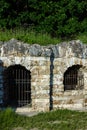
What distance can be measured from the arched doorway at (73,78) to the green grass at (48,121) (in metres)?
1.95

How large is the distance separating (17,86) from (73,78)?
2.36 m

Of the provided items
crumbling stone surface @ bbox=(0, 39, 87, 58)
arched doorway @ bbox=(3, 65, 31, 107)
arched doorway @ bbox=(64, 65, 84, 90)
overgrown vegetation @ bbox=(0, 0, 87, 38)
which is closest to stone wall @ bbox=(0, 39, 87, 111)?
crumbling stone surface @ bbox=(0, 39, 87, 58)

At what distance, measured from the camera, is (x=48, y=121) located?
12703mm

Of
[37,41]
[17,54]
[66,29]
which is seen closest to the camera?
[17,54]

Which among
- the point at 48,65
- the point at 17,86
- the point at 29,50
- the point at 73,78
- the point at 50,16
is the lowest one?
the point at 17,86

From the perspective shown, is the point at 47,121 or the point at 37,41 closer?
the point at 47,121

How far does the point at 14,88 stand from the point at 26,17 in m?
8.68

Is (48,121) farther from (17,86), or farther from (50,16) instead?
(50,16)

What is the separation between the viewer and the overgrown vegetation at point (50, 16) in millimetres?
23094

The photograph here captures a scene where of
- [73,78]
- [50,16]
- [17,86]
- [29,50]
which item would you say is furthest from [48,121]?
[50,16]

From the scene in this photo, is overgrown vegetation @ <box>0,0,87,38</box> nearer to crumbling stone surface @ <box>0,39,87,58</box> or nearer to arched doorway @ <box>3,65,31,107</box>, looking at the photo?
arched doorway @ <box>3,65,31,107</box>

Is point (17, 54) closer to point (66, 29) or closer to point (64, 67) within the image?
point (64, 67)

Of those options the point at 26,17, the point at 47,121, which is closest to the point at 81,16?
the point at 26,17

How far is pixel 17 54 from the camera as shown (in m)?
14.2
